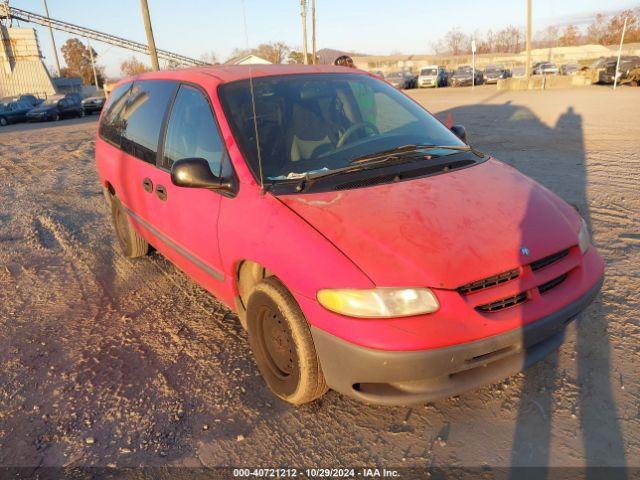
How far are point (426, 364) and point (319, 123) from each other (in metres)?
1.73

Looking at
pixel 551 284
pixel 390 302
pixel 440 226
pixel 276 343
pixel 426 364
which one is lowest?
pixel 276 343

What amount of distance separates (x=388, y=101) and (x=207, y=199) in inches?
61.8

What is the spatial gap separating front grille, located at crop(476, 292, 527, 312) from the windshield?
1.19 meters

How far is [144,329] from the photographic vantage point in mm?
3453

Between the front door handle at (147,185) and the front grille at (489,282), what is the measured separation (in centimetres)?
247

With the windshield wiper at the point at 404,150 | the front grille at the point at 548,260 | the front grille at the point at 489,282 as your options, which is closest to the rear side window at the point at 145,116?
the windshield wiper at the point at 404,150

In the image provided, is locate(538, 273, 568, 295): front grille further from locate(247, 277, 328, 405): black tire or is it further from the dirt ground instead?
locate(247, 277, 328, 405): black tire

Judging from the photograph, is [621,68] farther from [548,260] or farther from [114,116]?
[548,260]

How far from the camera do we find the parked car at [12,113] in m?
24.7

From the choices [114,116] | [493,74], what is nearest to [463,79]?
[493,74]

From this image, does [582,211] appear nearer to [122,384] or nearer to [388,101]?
[388,101]

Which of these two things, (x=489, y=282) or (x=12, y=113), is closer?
(x=489, y=282)

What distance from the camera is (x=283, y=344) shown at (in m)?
2.49

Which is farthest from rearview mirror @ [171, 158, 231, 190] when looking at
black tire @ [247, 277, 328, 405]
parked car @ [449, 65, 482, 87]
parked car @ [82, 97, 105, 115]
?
parked car @ [449, 65, 482, 87]
